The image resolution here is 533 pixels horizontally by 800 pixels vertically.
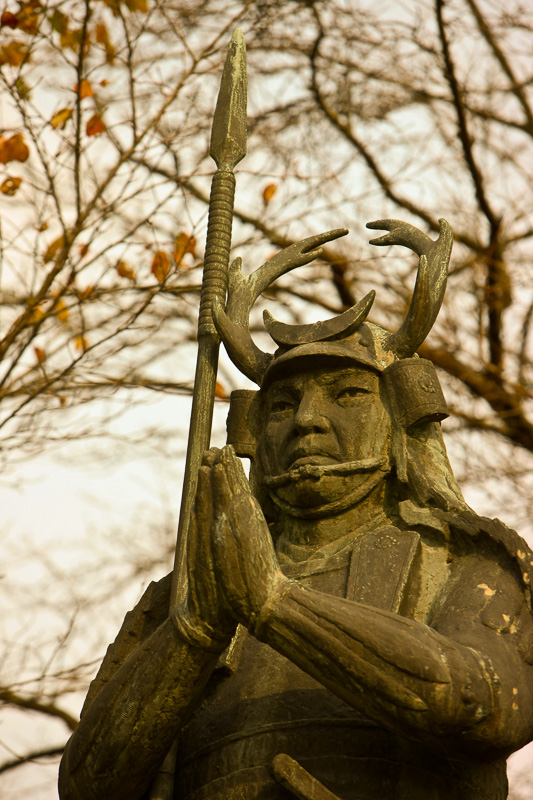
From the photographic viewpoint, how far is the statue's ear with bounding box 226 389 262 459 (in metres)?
5.41

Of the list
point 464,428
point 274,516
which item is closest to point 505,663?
point 274,516

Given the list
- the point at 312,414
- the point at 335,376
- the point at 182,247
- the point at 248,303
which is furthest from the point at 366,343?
the point at 182,247

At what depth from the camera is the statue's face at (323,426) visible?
16.5ft

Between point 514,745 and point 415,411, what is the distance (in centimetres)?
142

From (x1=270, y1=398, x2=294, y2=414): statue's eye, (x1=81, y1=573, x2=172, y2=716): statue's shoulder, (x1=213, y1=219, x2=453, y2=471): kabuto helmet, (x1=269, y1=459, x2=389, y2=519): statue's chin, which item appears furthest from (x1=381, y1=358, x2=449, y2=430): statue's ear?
(x1=81, y1=573, x2=172, y2=716): statue's shoulder

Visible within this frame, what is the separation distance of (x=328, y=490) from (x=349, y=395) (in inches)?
17.1

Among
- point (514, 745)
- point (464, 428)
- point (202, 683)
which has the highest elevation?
point (464, 428)

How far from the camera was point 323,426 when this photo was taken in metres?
5.08

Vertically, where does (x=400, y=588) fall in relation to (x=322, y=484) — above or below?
below

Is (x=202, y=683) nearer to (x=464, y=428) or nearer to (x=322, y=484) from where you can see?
(x=322, y=484)

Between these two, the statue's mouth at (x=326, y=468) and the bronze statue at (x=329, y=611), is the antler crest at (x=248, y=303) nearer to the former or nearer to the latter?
the bronze statue at (x=329, y=611)

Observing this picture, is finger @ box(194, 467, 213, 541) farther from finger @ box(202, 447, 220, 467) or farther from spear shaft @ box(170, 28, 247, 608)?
spear shaft @ box(170, 28, 247, 608)

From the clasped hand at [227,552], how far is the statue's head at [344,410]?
37.8 inches

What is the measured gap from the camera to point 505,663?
4.20 meters
